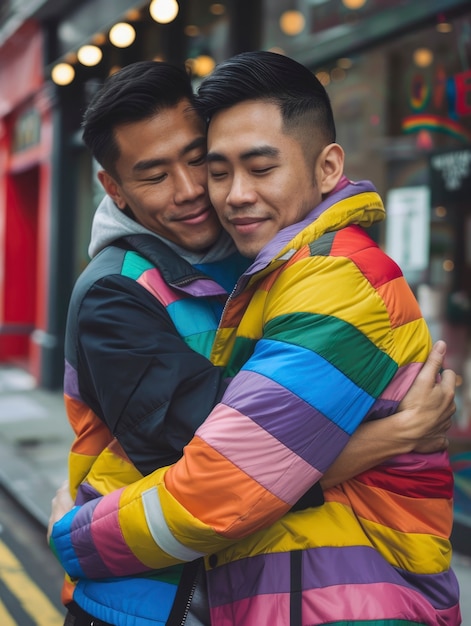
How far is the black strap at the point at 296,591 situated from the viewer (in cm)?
158

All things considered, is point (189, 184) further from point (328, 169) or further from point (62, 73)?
point (62, 73)

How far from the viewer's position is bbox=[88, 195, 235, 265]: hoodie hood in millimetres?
1985

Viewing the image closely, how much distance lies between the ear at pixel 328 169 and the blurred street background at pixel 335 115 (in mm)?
2818

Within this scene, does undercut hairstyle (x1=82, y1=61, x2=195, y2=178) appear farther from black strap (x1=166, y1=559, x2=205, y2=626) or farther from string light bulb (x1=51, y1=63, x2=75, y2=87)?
string light bulb (x1=51, y1=63, x2=75, y2=87)

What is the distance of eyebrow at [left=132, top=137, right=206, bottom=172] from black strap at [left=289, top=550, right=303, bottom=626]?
100 centimetres

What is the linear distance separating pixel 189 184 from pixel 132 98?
253 mm

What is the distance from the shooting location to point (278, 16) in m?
7.12

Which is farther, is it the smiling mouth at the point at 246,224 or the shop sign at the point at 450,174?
the shop sign at the point at 450,174

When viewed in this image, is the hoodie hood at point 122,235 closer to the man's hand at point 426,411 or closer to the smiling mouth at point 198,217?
the smiling mouth at point 198,217

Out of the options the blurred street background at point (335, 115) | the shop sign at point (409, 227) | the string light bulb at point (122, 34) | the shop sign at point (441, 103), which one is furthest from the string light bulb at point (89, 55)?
the shop sign at point (409, 227)

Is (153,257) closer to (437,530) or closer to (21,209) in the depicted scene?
(437,530)

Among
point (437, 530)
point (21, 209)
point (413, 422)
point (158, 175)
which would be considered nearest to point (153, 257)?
point (158, 175)

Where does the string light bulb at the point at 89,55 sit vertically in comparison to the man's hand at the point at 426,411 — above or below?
above

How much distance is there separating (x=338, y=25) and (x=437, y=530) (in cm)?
526
